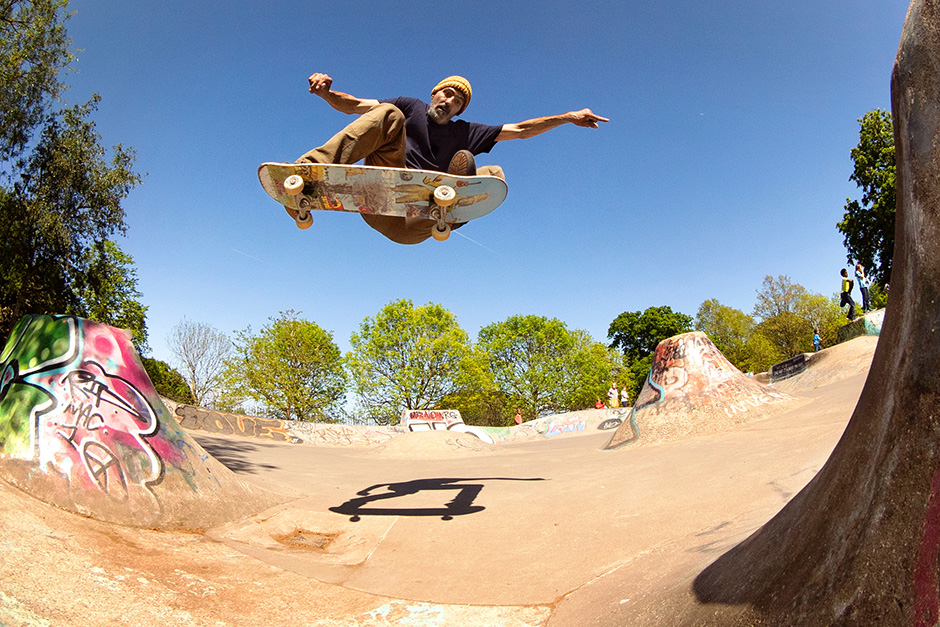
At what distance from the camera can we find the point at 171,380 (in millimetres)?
34406

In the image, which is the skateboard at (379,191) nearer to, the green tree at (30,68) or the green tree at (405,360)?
the green tree at (30,68)

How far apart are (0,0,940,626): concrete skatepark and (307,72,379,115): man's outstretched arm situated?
173 inches

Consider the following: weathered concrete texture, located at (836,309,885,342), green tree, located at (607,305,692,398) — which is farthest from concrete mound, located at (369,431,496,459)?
green tree, located at (607,305,692,398)

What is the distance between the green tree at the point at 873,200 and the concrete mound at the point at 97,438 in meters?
36.7

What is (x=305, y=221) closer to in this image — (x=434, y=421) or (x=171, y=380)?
(x=434, y=421)

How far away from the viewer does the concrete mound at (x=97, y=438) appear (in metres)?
5.19

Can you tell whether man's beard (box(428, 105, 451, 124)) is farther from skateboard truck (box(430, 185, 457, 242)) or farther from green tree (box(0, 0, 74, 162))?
green tree (box(0, 0, 74, 162))

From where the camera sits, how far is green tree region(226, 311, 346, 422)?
1425 inches

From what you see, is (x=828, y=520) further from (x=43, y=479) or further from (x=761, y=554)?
(x=43, y=479)

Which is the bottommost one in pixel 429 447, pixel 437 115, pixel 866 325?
pixel 429 447

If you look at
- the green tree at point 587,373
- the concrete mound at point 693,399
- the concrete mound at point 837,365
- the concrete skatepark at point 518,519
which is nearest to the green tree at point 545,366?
the green tree at point 587,373

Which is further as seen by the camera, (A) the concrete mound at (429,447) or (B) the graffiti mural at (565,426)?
(B) the graffiti mural at (565,426)

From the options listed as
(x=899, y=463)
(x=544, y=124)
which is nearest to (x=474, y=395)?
(x=544, y=124)

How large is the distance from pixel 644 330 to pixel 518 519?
179 feet
